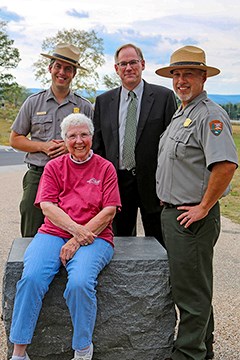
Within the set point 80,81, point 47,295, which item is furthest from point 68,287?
point 80,81

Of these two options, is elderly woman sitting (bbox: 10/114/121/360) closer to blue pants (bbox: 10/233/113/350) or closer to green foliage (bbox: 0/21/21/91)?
blue pants (bbox: 10/233/113/350)

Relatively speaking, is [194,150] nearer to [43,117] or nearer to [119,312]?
[119,312]

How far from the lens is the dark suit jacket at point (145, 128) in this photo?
430 centimetres

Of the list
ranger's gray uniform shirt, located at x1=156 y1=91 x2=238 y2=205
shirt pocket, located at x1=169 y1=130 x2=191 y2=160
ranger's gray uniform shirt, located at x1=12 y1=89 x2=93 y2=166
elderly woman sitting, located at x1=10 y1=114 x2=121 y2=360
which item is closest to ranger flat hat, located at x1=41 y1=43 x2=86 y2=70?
ranger's gray uniform shirt, located at x1=12 y1=89 x2=93 y2=166

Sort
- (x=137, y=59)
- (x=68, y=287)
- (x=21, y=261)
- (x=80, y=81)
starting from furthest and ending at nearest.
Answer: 1. (x=80, y=81)
2. (x=137, y=59)
3. (x=21, y=261)
4. (x=68, y=287)

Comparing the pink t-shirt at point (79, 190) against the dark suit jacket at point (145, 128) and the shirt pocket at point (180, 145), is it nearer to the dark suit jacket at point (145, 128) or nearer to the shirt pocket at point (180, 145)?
the shirt pocket at point (180, 145)

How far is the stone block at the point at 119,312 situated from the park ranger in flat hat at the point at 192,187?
0.52 feet

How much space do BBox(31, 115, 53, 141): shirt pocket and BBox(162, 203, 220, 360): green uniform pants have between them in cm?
147

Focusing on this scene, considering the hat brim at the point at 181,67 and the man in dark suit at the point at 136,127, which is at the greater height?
the hat brim at the point at 181,67

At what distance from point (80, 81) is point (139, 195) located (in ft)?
73.8

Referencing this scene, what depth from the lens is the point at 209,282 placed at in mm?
3471

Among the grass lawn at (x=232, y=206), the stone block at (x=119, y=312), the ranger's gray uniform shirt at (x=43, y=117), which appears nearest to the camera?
the stone block at (x=119, y=312)

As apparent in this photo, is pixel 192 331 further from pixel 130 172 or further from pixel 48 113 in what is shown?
pixel 48 113

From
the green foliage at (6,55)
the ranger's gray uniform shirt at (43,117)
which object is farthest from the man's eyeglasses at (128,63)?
the green foliage at (6,55)
